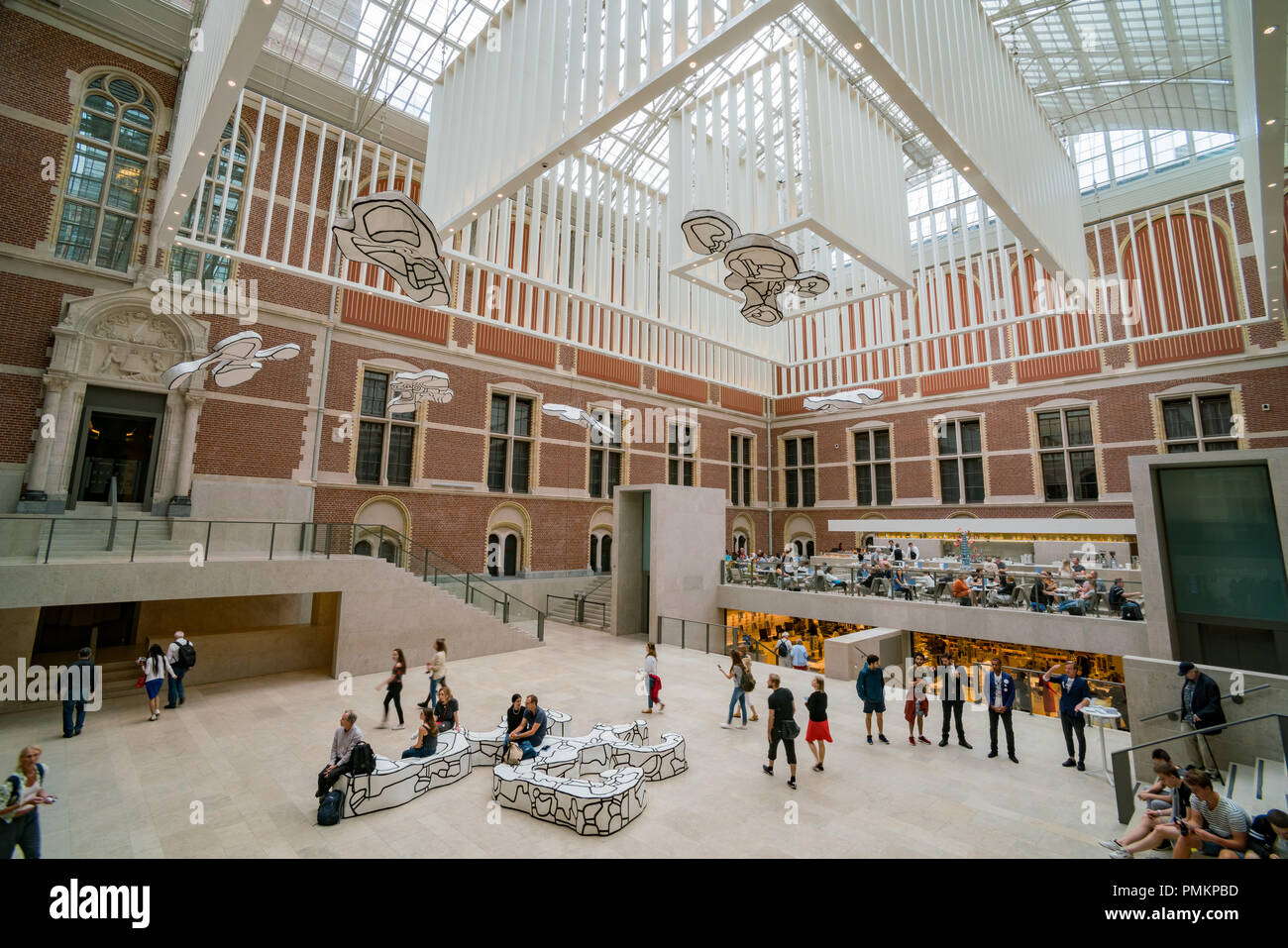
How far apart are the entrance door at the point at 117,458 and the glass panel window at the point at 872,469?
26.7 m

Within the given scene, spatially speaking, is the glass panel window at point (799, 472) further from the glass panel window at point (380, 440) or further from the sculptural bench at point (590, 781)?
the sculptural bench at point (590, 781)

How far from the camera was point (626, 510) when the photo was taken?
18094 mm

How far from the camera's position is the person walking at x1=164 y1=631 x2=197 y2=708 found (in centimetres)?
950

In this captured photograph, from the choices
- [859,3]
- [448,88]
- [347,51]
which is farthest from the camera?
[347,51]

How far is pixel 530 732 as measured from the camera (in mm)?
7109

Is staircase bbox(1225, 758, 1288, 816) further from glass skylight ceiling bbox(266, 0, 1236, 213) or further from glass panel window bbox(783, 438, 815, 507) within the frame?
glass panel window bbox(783, 438, 815, 507)

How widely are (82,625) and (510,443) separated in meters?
12.1

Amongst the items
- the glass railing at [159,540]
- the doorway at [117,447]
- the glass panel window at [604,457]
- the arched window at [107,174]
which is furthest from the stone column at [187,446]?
the glass panel window at [604,457]

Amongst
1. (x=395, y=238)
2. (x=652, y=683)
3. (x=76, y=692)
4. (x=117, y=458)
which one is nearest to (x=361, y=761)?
(x=652, y=683)

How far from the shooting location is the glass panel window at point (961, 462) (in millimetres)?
23766

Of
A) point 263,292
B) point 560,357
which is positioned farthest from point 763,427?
point 263,292

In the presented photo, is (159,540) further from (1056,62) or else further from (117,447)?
(1056,62)
